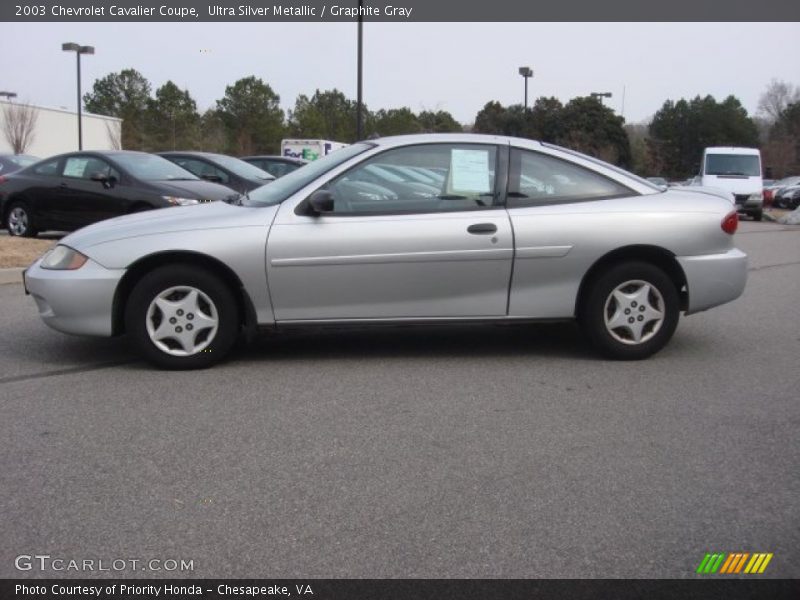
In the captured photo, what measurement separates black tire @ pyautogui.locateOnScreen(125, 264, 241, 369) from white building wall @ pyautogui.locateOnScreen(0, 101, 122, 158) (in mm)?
47592

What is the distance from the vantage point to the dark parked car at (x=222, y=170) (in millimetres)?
13727

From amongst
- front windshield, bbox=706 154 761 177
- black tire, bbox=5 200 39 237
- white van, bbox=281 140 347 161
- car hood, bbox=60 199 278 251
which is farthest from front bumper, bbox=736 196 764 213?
car hood, bbox=60 199 278 251

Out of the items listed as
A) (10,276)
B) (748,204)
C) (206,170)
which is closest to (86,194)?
(10,276)

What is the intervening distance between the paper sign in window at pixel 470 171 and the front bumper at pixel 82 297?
7.37 ft

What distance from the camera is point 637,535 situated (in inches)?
124

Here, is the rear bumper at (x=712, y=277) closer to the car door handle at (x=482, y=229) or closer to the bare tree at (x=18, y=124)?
the car door handle at (x=482, y=229)

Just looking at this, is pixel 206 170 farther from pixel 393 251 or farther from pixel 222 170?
pixel 393 251

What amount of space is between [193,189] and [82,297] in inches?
224

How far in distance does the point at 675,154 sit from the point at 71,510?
69.5 meters

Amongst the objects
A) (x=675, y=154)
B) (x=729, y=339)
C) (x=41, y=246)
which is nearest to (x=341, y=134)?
(x=675, y=154)

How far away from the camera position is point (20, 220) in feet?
39.9

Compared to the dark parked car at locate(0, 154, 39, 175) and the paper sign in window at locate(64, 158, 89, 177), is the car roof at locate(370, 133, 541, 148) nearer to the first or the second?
the paper sign in window at locate(64, 158, 89, 177)

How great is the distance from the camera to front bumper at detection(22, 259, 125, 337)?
17.2 feet
